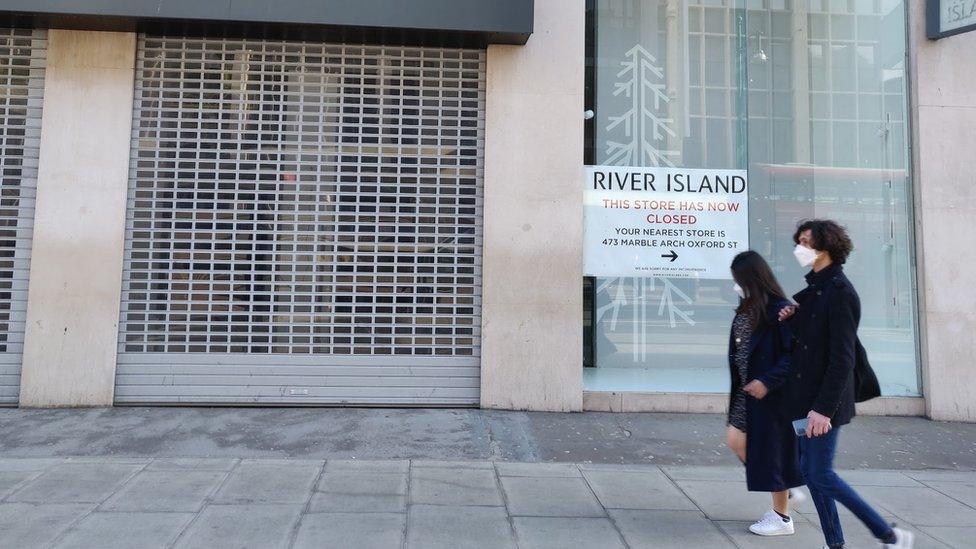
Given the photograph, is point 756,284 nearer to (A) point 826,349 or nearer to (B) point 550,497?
(A) point 826,349

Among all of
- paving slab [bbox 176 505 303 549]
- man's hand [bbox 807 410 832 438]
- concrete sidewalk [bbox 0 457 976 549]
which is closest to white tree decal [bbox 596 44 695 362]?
concrete sidewalk [bbox 0 457 976 549]

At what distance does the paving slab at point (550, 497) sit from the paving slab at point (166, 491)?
210 centimetres

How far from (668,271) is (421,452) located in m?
3.50

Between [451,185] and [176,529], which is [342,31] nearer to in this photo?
[451,185]

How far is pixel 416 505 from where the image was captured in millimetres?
4430

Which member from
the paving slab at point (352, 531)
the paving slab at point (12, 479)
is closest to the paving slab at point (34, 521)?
the paving slab at point (12, 479)

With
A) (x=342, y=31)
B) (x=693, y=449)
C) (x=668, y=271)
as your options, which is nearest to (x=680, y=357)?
(x=668, y=271)

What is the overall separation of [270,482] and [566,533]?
2.21 m

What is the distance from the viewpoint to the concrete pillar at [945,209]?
716cm

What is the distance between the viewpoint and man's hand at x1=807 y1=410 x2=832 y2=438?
3.47 metres

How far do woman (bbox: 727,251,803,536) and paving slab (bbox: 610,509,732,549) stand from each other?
34 cm

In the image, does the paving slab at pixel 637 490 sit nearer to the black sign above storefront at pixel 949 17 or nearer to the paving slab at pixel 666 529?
the paving slab at pixel 666 529

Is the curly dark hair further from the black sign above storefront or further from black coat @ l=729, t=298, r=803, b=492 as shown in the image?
the black sign above storefront

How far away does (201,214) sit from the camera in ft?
23.0
